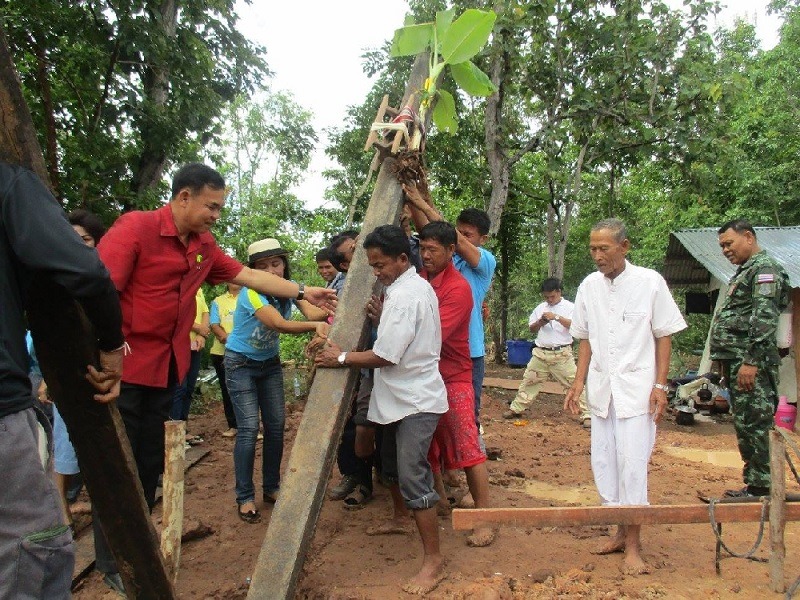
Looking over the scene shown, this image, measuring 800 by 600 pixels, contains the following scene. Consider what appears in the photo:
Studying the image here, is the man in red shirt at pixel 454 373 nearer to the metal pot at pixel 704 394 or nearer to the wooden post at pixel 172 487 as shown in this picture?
the wooden post at pixel 172 487

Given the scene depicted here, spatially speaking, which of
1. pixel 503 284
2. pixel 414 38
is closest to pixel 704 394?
pixel 414 38

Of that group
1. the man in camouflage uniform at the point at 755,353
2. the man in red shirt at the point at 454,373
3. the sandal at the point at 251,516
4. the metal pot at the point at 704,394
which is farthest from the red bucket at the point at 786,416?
the sandal at the point at 251,516

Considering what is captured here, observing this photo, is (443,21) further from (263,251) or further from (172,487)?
(172,487)

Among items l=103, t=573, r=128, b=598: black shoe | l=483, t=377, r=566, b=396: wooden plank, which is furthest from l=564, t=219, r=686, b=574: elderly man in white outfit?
l=483, t=377, r=566, b=396: wooden plank

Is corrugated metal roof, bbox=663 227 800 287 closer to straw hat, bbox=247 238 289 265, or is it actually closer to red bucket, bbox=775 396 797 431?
red bucket, bbox=775 396 797 431

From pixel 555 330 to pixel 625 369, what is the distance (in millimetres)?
5015

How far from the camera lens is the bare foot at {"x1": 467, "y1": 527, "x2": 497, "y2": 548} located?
154 inches

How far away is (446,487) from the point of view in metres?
5.01

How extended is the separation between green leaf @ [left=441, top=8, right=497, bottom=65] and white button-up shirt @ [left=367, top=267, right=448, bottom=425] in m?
2.06

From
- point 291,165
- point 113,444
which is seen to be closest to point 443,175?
point 113,444

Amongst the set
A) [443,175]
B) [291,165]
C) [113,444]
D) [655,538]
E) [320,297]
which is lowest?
[655,538]

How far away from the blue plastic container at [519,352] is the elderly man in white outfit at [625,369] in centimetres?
1113

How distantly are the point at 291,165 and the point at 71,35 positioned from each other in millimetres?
23457

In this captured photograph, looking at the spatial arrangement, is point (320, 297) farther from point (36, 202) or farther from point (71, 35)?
point (71, 35)
